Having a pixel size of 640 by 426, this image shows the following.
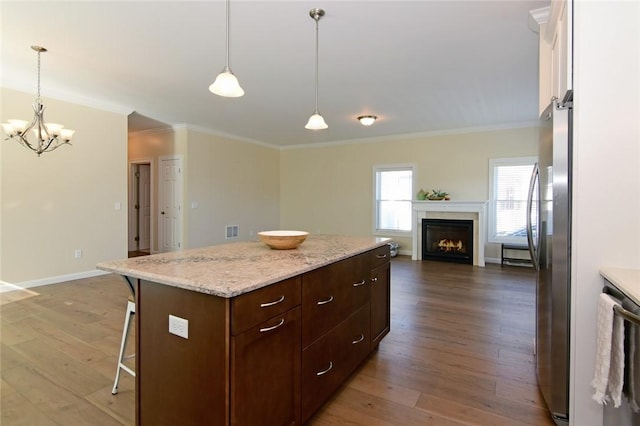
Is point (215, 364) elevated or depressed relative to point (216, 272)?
depressed

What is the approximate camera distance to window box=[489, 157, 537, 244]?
597 cm

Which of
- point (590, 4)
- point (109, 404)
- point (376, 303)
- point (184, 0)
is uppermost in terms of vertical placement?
point (184, 0)

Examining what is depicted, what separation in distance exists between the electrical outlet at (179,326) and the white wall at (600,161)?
1.85 metres

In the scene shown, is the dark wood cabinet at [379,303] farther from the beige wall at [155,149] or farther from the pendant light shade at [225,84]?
the beige wall at [155,149]

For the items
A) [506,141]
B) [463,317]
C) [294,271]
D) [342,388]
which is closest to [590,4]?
[294,271]

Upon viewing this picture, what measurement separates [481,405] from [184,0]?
3423mm

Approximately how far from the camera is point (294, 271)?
58.9 inches

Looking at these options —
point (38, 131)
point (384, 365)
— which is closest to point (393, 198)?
point (384, 365)

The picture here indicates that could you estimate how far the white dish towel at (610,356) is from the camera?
1.28 metres

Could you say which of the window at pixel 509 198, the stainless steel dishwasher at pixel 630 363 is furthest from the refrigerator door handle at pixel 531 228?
the window at pixel 509 198

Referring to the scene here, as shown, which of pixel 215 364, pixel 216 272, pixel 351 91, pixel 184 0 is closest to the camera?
pixel 215 364

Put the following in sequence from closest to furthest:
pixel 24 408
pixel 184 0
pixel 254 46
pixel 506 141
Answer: pixel 24 408 → pixel 184 0 → pixel 254 46 → pixel 506 141

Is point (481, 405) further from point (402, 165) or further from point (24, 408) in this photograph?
point (402, 165)

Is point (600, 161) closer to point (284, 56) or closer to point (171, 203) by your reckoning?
point (284, 56)
